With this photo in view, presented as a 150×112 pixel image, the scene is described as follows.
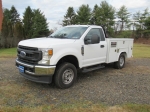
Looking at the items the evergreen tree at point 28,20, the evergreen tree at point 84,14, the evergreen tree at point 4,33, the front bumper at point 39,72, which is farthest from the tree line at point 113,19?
the front bumper at point 39,72

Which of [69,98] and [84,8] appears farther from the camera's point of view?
[84,8]

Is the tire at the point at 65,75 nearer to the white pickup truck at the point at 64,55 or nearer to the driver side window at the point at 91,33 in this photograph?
the white pickup truck at the point at 64,55

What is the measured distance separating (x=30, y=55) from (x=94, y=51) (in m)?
2.25

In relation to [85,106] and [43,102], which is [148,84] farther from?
[43,102]

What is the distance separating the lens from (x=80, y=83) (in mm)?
5273

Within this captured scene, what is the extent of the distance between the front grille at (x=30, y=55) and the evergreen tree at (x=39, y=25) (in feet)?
99.2

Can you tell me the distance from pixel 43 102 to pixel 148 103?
2.57m

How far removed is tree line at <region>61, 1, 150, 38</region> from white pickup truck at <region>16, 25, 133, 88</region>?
34402 millimetres

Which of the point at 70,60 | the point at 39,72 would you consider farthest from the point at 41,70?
the point at 70,60

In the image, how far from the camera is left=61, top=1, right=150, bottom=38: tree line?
39.7 metres

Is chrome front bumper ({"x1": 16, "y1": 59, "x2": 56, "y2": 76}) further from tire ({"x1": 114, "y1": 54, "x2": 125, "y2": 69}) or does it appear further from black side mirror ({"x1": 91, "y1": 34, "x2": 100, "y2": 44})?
tire ({"x1": 114, "y1": 54, "x2": 125, "y2": 69})

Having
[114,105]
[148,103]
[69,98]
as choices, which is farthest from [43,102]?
[148,103]

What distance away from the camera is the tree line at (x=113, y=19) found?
39688 millimetres

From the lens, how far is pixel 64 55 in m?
4.46
